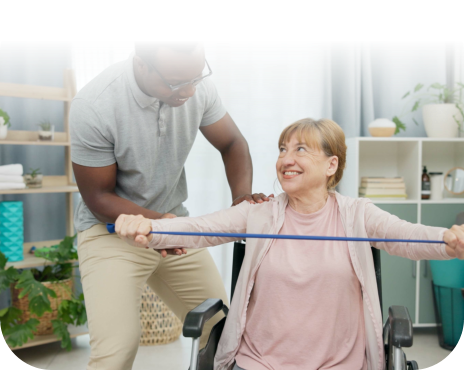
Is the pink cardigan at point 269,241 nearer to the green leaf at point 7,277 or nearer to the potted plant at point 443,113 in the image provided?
the green leaf at point 7,277

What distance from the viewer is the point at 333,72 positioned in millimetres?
3512

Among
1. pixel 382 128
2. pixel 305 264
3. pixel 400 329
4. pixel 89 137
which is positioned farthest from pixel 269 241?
pixel 382 128

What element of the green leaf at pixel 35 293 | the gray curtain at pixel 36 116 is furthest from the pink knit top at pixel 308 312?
the gray curtain at pixel 36 116

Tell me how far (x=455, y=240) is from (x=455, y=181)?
7.36 feet

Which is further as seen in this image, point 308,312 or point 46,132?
point 46,132

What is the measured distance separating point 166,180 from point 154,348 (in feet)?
5.59

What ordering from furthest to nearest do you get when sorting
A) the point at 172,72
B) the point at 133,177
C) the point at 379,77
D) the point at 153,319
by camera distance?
the point at 379,77 < the point at 153,319 < the point at 133,177 < the point at 172,72

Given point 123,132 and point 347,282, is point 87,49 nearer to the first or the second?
point 123,132

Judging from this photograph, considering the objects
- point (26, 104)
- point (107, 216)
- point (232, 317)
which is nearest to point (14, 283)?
point (26, 104)

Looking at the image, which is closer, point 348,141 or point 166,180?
point 166,180

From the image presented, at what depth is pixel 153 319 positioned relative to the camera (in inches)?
125

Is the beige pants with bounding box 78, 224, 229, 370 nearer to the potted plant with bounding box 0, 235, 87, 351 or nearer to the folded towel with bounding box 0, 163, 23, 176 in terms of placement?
the potted plant with bounding box 0, 235, 87, 351

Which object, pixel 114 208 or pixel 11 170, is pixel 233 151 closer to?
pixel 114 208

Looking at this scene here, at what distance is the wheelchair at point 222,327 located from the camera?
1379 mm
